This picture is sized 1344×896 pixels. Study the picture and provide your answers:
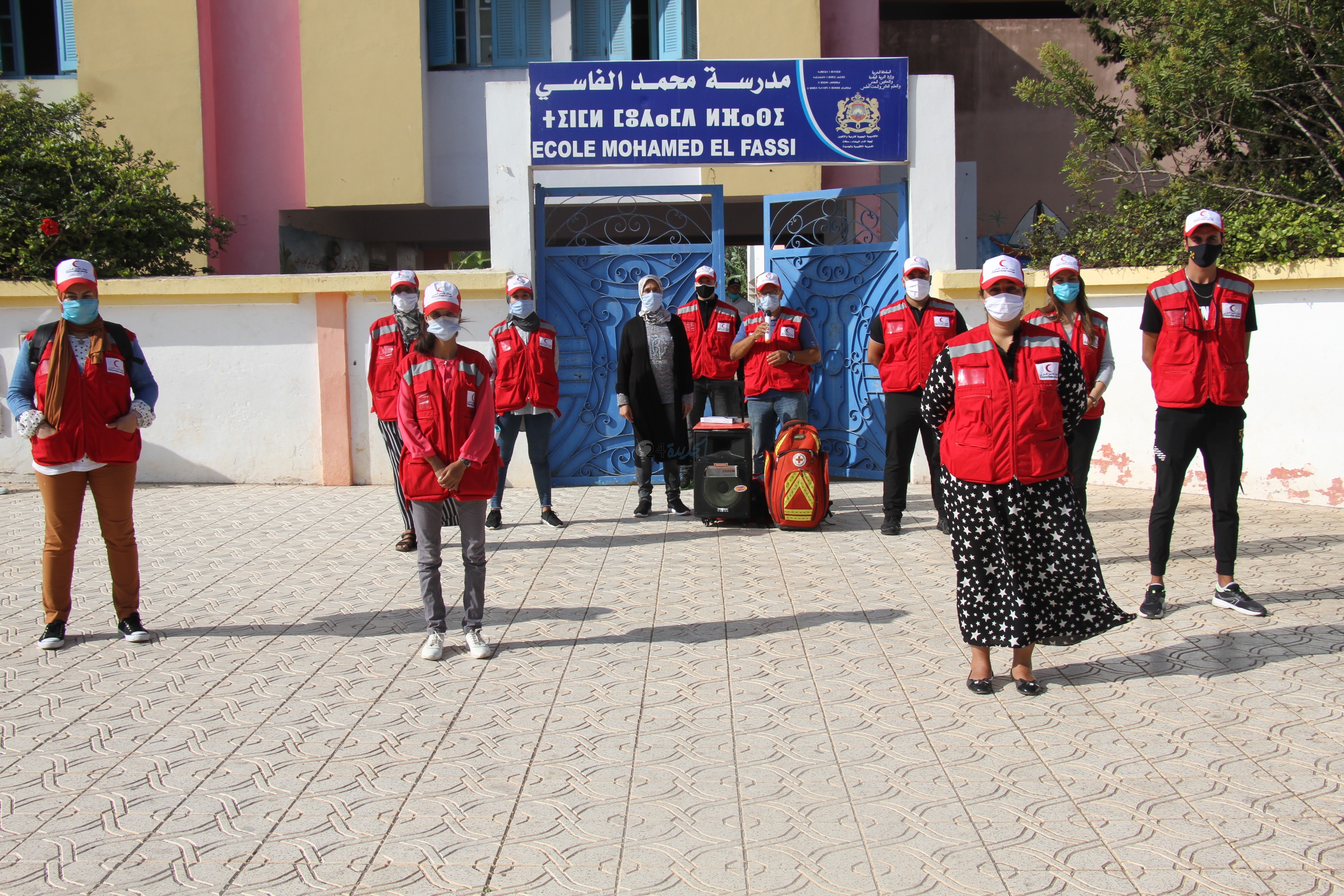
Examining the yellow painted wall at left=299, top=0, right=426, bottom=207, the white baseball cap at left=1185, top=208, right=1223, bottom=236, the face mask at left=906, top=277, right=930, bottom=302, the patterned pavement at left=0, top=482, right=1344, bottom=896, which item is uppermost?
the yellow painted wall at left=299, top=0, right=426, bottom=207

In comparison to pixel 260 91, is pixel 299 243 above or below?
below

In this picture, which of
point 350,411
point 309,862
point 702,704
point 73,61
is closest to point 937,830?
point 702,704

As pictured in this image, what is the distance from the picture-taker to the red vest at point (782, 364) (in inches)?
376

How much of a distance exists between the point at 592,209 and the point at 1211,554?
10.5 meters

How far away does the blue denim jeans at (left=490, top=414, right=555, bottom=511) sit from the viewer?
353 inches

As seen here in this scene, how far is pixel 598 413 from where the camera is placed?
11.1 meters

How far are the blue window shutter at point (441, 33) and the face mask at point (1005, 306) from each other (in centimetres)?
1210

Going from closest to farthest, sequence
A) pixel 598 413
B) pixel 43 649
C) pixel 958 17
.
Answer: pixel 43 649, pixel 598 413, pixel 958 17

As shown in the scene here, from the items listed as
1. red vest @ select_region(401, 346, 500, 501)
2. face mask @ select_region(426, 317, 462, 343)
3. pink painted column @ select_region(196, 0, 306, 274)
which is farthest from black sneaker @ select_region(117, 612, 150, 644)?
pink painted column @ select_region(196, 0, 306, 274)

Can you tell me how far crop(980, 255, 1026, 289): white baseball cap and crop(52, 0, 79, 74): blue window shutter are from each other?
49.2ft

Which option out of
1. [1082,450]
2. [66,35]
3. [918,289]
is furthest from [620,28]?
[1082,450]

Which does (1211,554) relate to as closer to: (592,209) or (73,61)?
(592,209)

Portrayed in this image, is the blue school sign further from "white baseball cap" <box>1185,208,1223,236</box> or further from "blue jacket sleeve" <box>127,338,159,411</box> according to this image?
"blue jacket sleeve" <box>127,338,159,411</box>

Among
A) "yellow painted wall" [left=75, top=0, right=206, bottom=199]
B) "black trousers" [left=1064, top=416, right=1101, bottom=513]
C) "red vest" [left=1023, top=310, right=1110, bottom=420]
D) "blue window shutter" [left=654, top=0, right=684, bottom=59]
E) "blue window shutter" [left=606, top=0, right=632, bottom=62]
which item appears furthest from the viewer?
"blue window shutter" [left=606, top=0, right=632, bottom=62]
